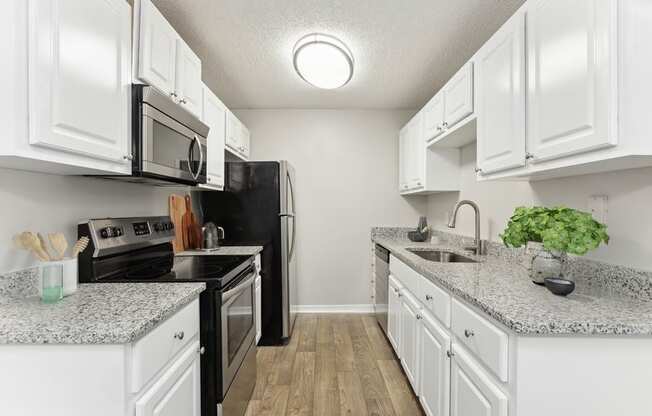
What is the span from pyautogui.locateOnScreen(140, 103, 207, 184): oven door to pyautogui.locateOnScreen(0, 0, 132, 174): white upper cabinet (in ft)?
0.26

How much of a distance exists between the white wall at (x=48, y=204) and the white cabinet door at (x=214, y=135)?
597mm

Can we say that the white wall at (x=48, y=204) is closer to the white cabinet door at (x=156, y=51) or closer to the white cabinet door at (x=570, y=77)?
the white cabinet door at (x=156, y=51)

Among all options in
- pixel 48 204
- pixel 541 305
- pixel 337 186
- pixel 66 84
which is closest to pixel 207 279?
pixel 48 204

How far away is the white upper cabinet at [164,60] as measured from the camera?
5.04 ft

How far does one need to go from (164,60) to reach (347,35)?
1.20m

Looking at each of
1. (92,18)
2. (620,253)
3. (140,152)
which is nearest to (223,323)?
(140,152)

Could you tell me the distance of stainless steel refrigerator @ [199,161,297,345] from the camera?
305 cm

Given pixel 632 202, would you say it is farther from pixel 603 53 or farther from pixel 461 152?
pixel 461 152

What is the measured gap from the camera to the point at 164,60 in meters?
1.73

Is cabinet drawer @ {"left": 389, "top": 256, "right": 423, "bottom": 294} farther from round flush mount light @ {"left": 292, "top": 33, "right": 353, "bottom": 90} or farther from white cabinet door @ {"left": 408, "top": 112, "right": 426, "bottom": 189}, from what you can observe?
round flush mount light @ {"left": 292, "top": 33, "right": 353, "bottom": 90}

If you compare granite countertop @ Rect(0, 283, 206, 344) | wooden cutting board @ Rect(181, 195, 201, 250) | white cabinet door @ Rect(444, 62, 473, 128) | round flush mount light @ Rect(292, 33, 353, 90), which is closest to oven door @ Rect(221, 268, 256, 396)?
granite countertop @ Rect(0, 283, 206, 344)

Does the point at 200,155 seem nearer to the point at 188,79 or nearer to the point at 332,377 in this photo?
the point at 188,79

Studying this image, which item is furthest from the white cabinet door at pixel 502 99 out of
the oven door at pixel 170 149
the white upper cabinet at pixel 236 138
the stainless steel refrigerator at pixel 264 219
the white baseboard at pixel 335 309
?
the white baseboard at pixel 335 309

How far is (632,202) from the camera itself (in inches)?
52.2
